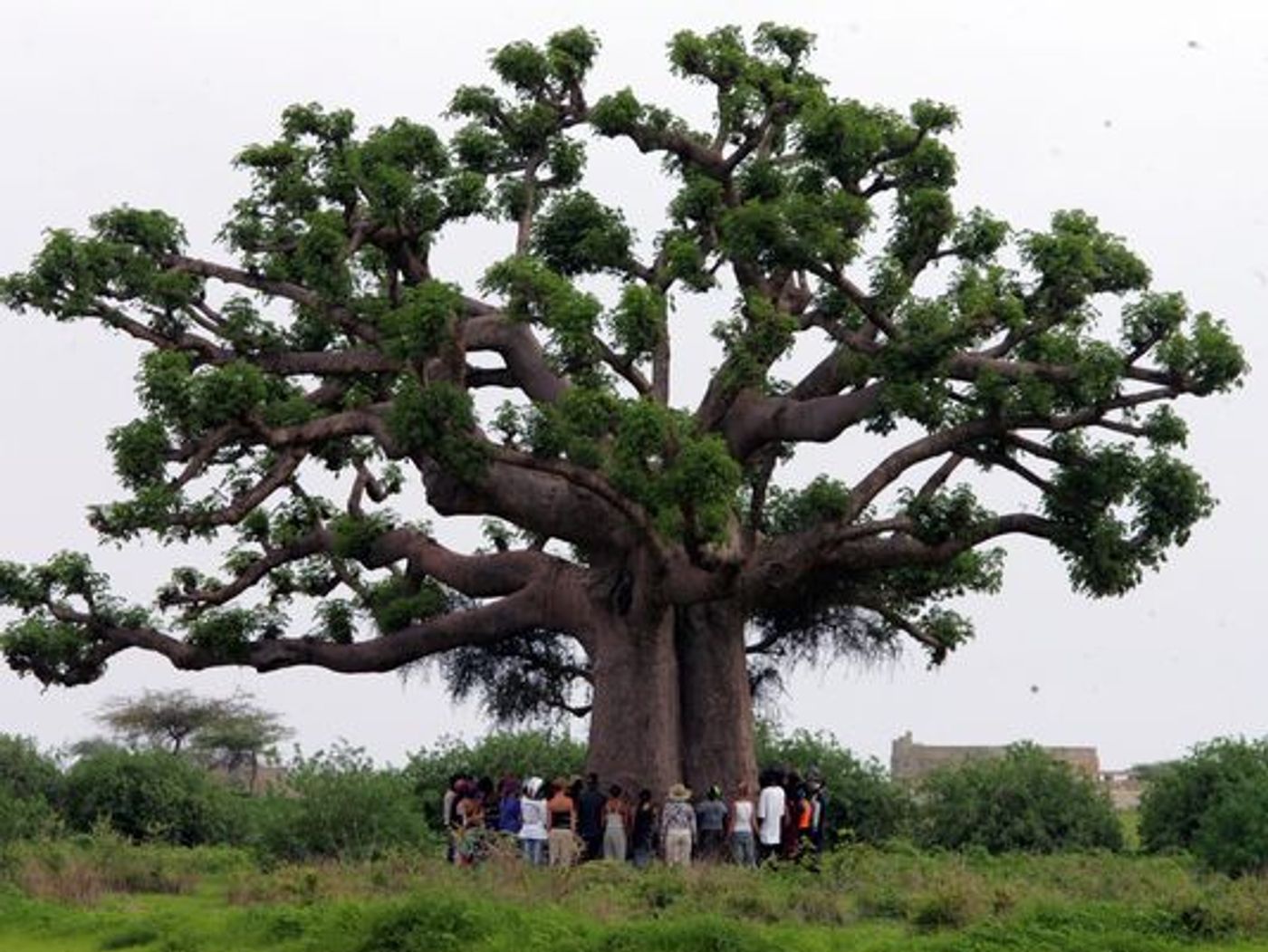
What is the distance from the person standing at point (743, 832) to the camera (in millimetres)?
25625

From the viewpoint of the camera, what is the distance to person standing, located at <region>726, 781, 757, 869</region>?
25625 millimetres

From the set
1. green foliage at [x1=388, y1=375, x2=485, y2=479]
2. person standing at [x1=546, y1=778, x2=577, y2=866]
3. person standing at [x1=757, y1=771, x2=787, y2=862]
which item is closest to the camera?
green foliage at [x1=388, y1=375, x2=485, y2=479]

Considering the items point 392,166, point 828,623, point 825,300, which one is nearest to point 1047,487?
point 825,300

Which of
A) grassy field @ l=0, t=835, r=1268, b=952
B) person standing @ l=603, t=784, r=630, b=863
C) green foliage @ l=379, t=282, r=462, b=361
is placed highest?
green foliage @ l=379, t=282, r=462, b=361

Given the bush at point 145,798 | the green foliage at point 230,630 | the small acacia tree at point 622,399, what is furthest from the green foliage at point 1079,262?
the bush at point 145,798

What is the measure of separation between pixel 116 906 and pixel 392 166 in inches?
369

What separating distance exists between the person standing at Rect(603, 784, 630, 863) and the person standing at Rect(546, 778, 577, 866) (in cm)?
36

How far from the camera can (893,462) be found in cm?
2584

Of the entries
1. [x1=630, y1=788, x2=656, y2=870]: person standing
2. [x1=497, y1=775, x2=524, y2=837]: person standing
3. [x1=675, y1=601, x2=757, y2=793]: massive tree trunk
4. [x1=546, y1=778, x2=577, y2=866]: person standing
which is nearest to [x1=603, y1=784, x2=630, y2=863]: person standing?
[x1=630, y1=788, x2=656, y2=870]: person standing

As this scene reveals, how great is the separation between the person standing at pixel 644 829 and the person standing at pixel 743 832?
34.7 inches

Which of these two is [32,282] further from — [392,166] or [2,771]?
[2,771]

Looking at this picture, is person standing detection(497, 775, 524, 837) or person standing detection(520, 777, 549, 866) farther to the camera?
person standing detection(497, 775, 524, 837)

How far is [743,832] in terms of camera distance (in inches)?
1012

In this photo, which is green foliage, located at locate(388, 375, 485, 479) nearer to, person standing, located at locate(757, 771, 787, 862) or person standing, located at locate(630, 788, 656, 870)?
person standing, located at locate(630, 788, 656, 870)
